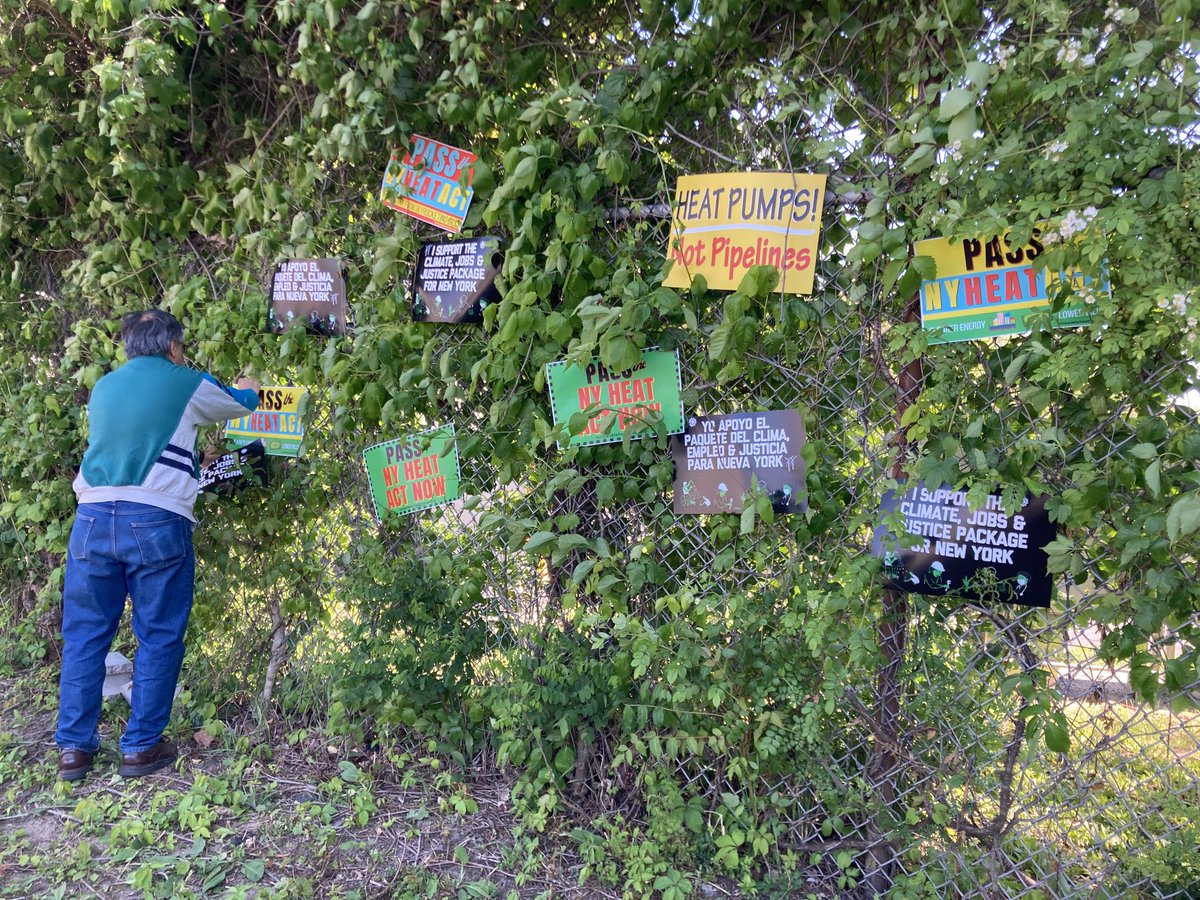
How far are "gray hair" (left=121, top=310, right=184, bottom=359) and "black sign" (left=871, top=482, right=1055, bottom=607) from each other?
289 centimetres

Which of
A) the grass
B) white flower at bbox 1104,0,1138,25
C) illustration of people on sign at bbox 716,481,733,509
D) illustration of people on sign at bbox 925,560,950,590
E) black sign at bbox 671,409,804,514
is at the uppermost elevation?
white flower at bbox 1104,0,1138,25

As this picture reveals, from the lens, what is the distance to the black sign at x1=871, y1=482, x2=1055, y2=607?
6.77 ft

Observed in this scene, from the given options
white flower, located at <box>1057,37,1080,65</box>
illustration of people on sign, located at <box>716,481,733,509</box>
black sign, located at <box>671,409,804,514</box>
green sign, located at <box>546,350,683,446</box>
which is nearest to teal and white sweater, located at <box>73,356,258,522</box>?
green sign, located at <box>546,350,683,446</box>

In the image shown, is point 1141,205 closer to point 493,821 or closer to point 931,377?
point 931,377

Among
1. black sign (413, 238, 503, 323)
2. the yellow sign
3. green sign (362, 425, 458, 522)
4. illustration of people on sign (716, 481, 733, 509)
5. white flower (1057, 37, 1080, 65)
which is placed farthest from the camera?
green sign (362, 425, 458, 522)

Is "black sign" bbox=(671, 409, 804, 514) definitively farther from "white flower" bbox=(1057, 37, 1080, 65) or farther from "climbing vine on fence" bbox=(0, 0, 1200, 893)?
"white flower" bbox=(1057, 37, 1080, 65)

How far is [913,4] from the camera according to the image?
7.02 ft

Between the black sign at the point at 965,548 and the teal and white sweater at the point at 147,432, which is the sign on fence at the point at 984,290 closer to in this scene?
the black sign at the point at 965,548

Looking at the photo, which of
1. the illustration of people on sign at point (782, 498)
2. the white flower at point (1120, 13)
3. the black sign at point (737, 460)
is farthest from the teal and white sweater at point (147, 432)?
the white flower at point (1120, 13)

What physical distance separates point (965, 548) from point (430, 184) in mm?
2264

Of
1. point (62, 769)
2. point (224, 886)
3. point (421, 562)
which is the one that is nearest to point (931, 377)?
point (421, 562)

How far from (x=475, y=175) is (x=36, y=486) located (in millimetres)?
3111

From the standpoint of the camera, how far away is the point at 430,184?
115 inches

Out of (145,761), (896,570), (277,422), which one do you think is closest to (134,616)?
(145,761)
